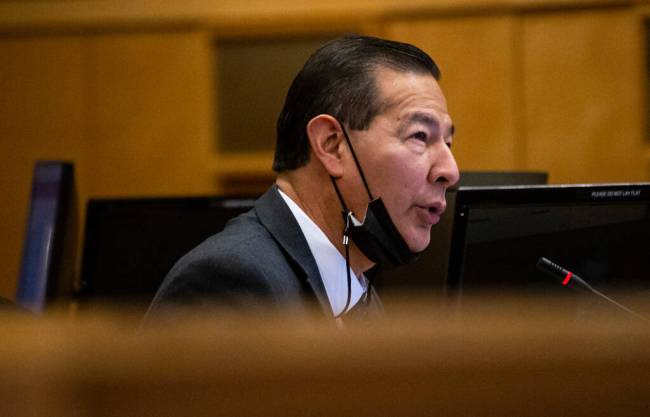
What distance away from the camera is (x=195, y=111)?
3.50m

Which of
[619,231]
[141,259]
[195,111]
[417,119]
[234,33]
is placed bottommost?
[141,259]

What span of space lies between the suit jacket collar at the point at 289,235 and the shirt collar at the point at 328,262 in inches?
0.6

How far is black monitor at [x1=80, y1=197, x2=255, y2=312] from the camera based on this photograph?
1.48m

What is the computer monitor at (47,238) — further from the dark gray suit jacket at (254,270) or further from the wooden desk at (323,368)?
the wooden desk at (323,368)

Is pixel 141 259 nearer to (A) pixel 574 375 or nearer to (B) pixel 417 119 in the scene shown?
(B) pixel 417 119

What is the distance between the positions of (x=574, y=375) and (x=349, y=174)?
1.10m

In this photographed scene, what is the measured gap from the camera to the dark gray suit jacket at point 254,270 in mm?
1067

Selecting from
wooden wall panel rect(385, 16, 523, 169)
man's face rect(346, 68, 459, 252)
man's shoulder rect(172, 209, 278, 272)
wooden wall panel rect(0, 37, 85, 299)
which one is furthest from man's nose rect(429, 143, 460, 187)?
wooden wall panel rect(0, 37, 85, 299)

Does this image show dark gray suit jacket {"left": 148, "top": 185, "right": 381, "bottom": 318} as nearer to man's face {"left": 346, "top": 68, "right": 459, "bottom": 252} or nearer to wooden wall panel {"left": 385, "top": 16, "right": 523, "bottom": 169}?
man's face {"left": 346, "top": 68, "right": 459, "bottom": 252}

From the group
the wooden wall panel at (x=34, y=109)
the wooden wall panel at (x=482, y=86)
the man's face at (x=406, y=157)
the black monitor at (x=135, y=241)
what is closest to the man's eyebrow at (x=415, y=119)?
the man's face at (x=406, y=157)

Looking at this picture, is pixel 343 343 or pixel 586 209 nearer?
pixel 343 343

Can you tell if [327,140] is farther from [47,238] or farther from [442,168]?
[47,238]

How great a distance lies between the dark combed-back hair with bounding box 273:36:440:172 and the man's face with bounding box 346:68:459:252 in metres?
0.01

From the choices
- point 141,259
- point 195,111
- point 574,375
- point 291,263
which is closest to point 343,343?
point 574,375
